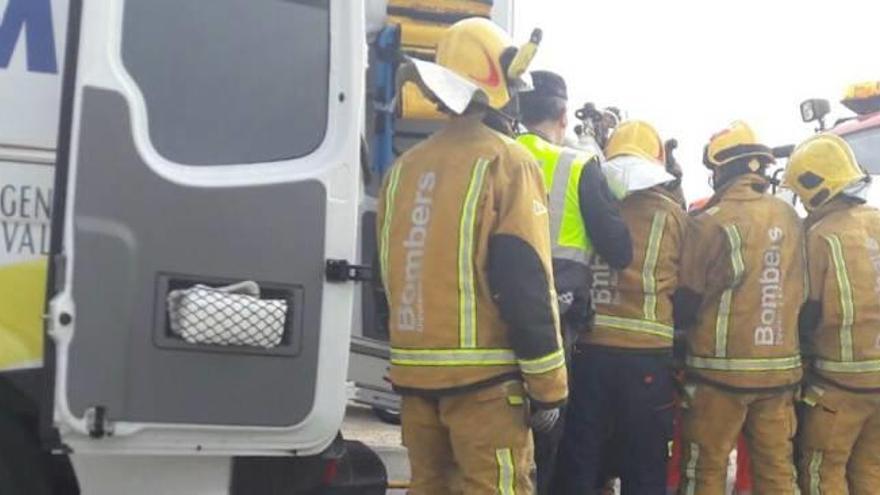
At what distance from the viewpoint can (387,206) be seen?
3.41 metres

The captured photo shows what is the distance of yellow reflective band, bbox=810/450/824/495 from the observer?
437cm

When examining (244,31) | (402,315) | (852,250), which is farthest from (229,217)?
(852,250)

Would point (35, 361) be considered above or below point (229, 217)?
below

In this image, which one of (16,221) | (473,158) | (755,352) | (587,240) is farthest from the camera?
(755,352)

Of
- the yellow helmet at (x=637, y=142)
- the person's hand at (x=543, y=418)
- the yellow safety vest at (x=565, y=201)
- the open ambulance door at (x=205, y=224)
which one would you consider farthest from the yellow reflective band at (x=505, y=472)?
the yellow helmet at (x=637, y=142)

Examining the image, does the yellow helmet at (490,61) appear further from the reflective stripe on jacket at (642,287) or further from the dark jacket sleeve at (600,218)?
the reflective stripe on jacket at (642,287)

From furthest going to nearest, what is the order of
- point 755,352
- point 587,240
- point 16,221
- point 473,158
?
point 755,352, point 587,240, point 473,158, point 16,221

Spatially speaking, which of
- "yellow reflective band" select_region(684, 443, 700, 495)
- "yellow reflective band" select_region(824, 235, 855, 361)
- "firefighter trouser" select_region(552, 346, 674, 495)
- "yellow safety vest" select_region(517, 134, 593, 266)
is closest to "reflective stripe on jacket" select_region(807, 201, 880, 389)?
"yellow reflective band" select_region(824, 235, 855, 361)

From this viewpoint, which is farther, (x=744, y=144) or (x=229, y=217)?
(x=744, y=144)

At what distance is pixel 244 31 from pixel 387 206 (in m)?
0.81

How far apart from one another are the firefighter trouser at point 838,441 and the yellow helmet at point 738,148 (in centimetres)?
98

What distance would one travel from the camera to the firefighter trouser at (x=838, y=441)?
4355 millimetres

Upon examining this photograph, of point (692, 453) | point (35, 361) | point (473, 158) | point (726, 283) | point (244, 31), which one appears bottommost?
point (692, 453)

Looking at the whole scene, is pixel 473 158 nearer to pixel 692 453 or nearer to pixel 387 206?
pixel 387 206
